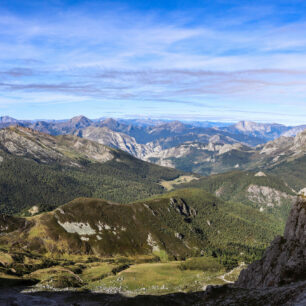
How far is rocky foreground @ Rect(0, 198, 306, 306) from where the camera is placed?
263ft

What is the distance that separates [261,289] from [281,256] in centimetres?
2961

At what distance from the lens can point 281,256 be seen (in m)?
118

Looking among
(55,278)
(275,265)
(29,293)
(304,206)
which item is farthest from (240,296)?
(55,278)

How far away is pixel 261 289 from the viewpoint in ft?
306

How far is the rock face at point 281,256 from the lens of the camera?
10624 cm

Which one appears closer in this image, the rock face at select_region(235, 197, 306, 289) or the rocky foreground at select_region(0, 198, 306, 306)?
the rocky foreground at select_region(0, 198, 306, 306)

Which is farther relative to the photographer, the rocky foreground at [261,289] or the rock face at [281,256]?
the rock face at [281,256]

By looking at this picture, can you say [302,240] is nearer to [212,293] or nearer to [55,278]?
[212,293]

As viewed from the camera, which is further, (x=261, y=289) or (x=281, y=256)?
(x=281, y=256)

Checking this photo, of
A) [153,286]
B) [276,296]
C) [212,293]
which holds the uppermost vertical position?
[276,296]

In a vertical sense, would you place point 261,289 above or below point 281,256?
below

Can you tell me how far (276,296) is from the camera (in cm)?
7544

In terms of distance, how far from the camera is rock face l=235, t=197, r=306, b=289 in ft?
349

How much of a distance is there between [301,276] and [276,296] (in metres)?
23.4
